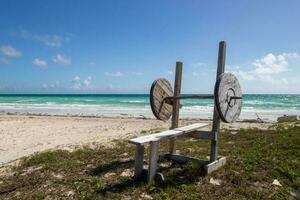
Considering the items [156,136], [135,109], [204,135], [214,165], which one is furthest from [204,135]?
[135,109]

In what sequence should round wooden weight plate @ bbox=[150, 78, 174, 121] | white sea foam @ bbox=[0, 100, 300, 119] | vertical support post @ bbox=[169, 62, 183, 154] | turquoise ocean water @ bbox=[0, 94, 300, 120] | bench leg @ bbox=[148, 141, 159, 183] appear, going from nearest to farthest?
bench leg @ bbox=[148, 141, 159, 183] → round wooden weight plate @ bbox=[150, 78, 174, 121] → vertical support post @ bbox=[169, 62, 183, 154] → white sea foam @ bbox=[0, 100, 300, 119] → turquoise ocean water @ bbox=[0, 94, 300, 120]

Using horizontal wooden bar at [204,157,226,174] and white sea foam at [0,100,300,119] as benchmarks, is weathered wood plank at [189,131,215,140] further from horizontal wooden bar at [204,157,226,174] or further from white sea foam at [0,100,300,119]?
white sea foam at [0,100,300,119]

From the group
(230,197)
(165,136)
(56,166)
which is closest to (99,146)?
(56,166)

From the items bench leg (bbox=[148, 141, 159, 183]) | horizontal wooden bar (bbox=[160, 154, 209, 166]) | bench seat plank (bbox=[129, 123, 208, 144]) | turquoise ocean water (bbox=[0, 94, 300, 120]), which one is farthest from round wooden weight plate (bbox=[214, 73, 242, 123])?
turquoise ocean water (bbox=[0, 94, 300, 120])

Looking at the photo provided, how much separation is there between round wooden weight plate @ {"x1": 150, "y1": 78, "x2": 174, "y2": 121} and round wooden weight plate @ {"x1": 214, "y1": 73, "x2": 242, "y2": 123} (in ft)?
5.55

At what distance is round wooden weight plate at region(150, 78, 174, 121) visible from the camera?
734 cm

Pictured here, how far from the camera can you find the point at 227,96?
653 cm

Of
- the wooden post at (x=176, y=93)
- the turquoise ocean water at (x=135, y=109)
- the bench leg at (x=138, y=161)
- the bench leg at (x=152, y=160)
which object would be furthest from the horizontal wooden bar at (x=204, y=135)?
the turquoise ocean water at (x=135, y=109)

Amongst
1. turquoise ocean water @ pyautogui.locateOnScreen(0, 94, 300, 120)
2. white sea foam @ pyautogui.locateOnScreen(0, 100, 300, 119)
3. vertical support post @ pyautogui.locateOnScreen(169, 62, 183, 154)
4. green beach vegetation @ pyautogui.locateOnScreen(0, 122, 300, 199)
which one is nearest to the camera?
green beach vegetation @ pyautogui.locateOnScreen(0, 122, 300, 199)

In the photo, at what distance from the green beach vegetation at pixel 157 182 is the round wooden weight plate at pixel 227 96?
4.04 feet

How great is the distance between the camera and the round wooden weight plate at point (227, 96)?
243 inches

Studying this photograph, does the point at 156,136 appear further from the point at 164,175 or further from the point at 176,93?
the point at 176,93

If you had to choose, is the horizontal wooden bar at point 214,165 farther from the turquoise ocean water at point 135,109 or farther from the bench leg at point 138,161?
the turquoise ocean water at point 135,109

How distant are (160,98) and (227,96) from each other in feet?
5.65
